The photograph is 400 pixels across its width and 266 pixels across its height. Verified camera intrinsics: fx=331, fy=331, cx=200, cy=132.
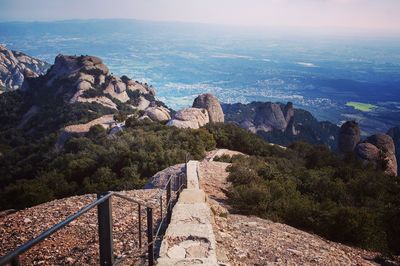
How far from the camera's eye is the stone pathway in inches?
221

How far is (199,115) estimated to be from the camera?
42.8m

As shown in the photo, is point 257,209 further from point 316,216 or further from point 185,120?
point 185,120

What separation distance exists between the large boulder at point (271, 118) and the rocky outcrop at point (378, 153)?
3535cm

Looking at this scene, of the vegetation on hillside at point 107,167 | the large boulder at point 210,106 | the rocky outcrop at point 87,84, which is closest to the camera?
the vegetation on hillside at point 107,167

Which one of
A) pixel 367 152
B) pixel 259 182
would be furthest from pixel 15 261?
pixel 367 152

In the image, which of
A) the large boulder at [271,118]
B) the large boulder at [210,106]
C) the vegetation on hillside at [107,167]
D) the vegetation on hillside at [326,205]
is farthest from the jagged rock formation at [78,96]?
the vegetation on hillside at [326,205]

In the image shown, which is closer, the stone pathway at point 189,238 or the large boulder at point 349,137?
the stone pathway at point 189,238

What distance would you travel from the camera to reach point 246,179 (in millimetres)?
14219

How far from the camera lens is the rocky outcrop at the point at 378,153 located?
3618 centimetres

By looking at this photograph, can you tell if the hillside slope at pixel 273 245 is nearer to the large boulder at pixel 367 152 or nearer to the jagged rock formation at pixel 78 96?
the large boulder at pixel 367 152

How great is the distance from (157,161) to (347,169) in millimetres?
11884

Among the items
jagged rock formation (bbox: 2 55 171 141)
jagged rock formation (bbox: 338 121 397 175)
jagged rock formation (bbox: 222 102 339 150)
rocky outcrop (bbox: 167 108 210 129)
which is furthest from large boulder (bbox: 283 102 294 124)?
rocky outcrop (bbox: 167 108 210 129)

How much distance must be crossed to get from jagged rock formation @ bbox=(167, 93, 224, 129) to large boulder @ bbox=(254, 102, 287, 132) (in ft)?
88.3

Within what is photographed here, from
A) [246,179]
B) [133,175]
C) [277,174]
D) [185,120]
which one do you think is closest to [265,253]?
[246,179]
